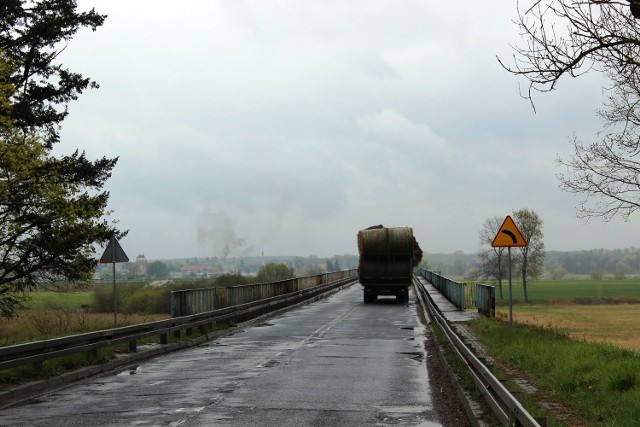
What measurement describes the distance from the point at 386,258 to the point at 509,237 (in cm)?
1949

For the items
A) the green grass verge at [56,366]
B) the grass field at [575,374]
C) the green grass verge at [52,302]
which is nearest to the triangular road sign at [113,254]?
the green grass verge at [56,366]

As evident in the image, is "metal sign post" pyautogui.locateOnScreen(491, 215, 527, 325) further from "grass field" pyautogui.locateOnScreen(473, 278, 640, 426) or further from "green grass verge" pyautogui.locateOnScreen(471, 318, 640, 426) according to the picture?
"green grass verge" pyautogui.locateOnScreen(471, 318, 640, 426)

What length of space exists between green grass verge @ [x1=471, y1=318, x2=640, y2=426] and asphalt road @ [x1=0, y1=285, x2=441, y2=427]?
1.78 m

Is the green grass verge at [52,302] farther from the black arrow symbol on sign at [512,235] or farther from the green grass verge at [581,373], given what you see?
the green grass verge at [581,373]

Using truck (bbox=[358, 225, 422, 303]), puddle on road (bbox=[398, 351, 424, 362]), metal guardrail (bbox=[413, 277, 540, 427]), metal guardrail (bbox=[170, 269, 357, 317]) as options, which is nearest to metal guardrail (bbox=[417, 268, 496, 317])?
truck (bbox=[358, 225, 422, 303])

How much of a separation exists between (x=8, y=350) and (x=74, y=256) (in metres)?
17.7

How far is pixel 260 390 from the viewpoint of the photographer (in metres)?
11.2

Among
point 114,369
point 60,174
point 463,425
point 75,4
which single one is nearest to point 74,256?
point 60,174

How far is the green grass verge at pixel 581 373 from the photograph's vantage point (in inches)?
337

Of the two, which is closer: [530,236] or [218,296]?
[218,296]

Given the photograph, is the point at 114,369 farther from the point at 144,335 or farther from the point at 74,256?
the point at 74,256

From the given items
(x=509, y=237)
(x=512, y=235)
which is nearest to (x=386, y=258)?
(x=512, y=235)

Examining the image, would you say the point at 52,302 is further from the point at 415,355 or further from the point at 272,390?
the point at 272,390

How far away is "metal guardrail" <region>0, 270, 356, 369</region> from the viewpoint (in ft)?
38.4
